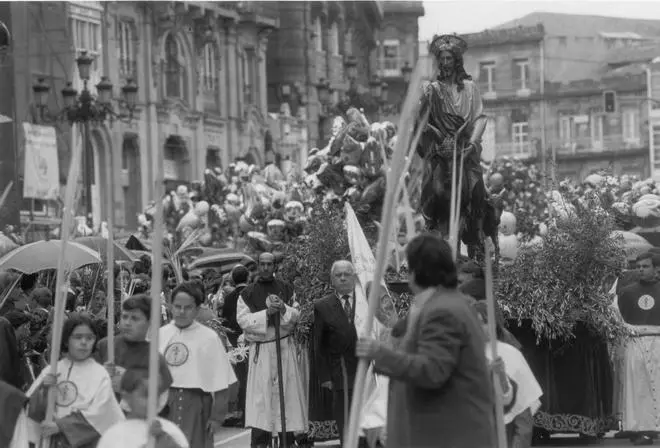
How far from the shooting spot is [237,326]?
2136 centimetres

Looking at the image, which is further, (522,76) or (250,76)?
(522,76)

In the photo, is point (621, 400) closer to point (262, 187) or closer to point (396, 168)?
point (396, 168)

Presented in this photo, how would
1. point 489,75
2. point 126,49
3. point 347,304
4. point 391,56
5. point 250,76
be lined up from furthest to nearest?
point 489,75 < point 391,56 < point 250,76 < point 126,49 < point 347,304

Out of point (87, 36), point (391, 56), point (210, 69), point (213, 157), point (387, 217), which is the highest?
point (391, 56)

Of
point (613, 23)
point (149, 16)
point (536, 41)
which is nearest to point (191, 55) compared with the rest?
point (149, 16)

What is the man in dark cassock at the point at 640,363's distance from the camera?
18453 mm

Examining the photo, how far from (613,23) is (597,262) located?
99.5 meters

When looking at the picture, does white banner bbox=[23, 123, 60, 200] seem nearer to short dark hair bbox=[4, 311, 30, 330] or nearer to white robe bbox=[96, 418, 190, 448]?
short dark hair bbox=[4, 311, 30, 330]

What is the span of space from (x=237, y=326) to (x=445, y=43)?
15.4ft

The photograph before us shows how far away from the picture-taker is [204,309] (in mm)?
18203

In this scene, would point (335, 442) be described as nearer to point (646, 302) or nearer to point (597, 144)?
point (646, 302)

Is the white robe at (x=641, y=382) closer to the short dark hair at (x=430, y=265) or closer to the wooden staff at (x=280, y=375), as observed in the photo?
the wooden staff at (x=280, y=375)

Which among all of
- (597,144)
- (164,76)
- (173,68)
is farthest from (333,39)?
(597,144)

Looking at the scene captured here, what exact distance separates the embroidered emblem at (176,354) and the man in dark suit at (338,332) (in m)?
3.55
